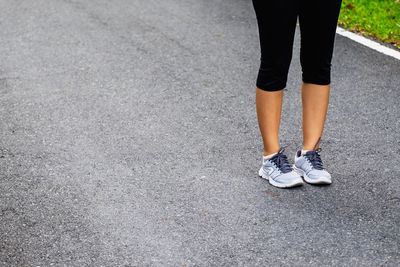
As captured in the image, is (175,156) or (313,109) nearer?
(313,109)

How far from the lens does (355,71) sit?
4906 millimetres

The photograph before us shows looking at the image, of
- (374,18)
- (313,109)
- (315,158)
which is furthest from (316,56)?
(374,18)

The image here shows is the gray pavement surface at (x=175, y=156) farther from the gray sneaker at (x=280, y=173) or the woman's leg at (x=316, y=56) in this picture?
the woman's leg at (x=316, y=56)

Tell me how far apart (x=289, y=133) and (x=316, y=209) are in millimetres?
943

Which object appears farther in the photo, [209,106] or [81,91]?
[81,91]

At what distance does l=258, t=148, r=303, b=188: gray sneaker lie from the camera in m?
3.23

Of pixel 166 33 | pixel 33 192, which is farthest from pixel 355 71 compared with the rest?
pixel 33 192

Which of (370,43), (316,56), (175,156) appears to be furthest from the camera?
(370,43)

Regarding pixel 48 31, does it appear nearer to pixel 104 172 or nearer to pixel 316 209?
pixel 104 172

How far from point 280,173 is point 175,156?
73 centimetres

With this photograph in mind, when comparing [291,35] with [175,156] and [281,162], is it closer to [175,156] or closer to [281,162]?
[281,162]

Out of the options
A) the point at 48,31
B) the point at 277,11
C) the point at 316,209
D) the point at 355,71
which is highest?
the point at 277,11

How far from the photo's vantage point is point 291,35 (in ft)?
9.94

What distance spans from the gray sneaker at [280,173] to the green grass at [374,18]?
2.63m
